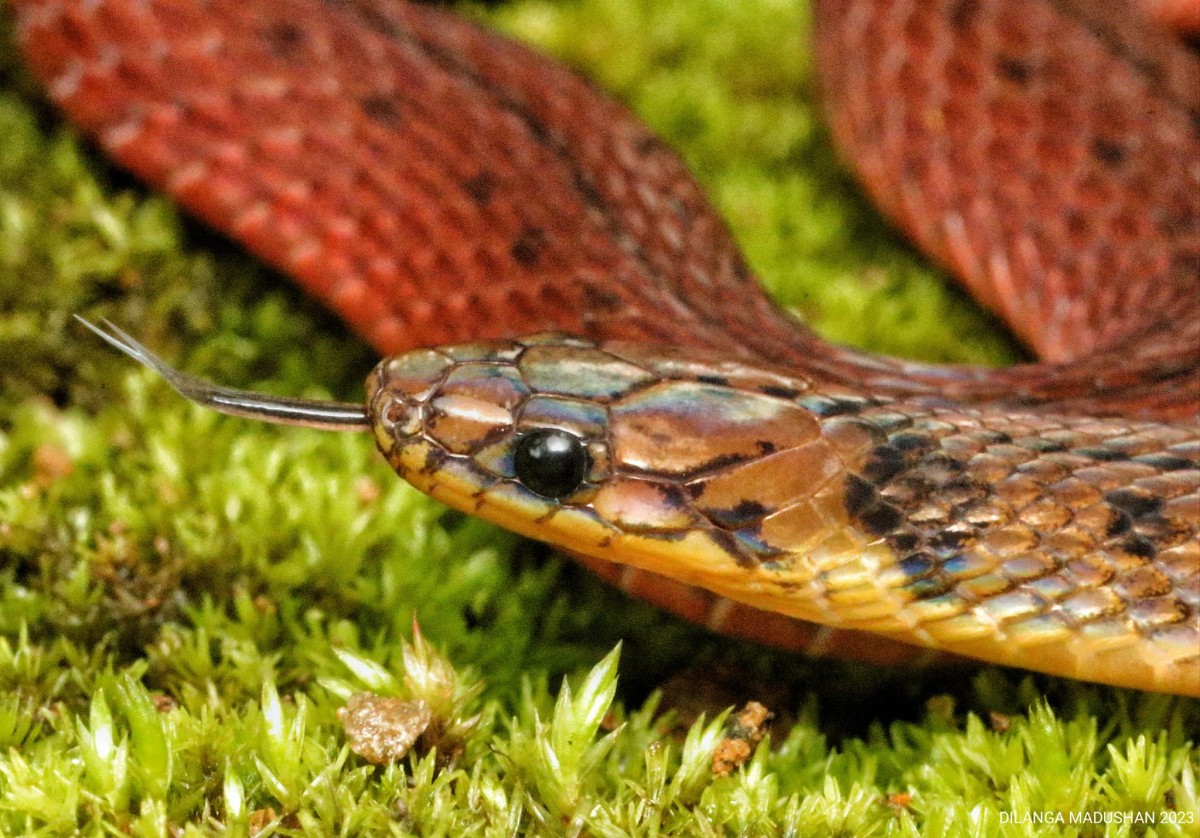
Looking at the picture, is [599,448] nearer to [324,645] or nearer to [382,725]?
[382,725]

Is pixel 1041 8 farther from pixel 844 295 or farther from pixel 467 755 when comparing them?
pixel 467 755

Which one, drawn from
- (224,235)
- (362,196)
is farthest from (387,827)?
(224,235)

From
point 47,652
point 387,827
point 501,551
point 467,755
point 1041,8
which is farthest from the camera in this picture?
point 1041,8

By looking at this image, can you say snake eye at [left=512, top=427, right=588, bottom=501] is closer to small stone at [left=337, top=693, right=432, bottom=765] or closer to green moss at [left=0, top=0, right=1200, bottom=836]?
green moss at [left=0, top=0, right=1200, bottom=836]

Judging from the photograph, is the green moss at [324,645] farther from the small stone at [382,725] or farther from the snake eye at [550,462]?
the snake eye at [550,462]

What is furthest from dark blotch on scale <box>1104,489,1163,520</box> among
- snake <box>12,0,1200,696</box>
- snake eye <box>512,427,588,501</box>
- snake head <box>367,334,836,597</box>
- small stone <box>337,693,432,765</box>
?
small stone <box>337,693,432,765</box>

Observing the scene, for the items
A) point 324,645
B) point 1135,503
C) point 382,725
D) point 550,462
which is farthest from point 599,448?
point 1135,503

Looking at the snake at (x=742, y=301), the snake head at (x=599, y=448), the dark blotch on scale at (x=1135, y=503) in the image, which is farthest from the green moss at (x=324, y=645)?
the dark blotch on scale at (x=1135, y=503)
